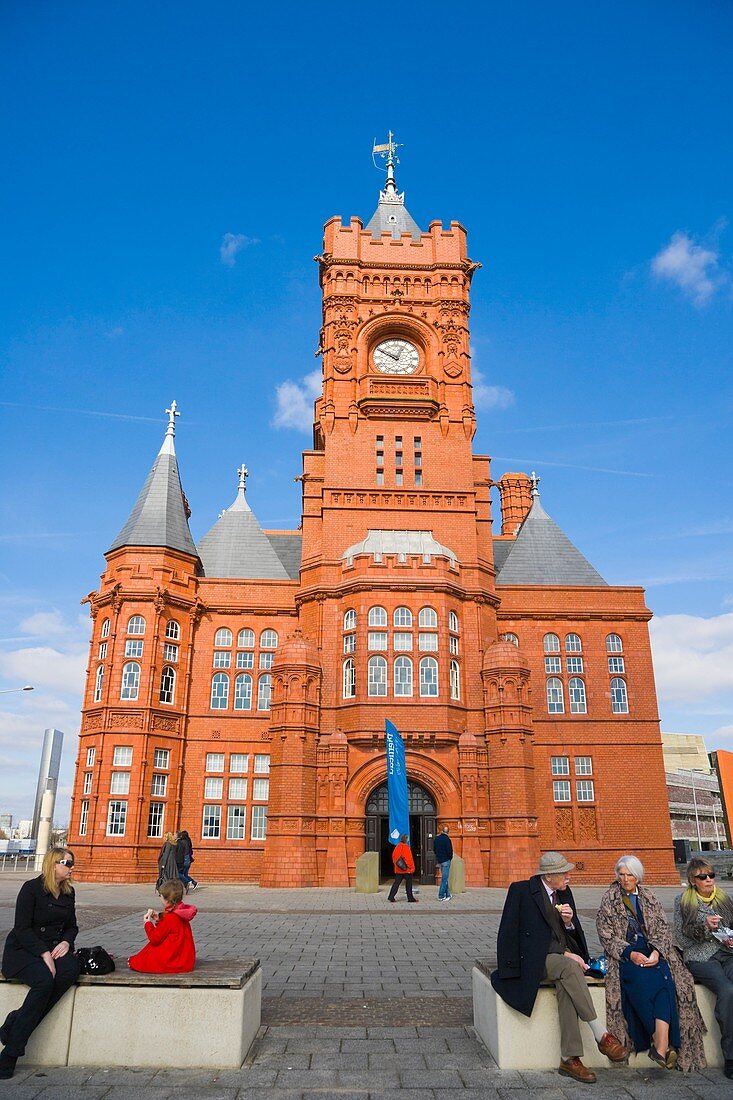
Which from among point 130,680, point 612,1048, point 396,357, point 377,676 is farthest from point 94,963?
point 396,357

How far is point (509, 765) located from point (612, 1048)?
982 inches

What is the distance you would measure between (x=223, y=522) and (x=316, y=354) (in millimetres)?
10541

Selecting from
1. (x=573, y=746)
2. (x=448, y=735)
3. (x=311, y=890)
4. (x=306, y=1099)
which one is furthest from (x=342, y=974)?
(x=573, y=746)

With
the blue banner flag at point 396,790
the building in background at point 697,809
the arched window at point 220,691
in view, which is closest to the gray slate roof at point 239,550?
the arched window at point 220,691

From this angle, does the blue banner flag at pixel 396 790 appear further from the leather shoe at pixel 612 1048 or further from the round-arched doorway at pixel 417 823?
the leather shoe at pixel 612 1048

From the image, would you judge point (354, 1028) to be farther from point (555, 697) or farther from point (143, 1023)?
point (555, 697)

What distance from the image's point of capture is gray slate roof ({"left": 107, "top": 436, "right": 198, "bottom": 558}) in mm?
36938

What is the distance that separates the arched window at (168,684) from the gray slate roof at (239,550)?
6133 mm

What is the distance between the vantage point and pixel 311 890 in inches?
1129

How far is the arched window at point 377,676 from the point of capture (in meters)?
32.6

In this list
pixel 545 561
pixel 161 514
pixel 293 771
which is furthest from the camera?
pixel 545 561

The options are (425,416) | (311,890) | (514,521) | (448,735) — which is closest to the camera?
(311,890)

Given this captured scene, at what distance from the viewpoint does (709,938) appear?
7785 mm

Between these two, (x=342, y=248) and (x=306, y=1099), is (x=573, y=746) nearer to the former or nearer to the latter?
(x=342, y=248)
